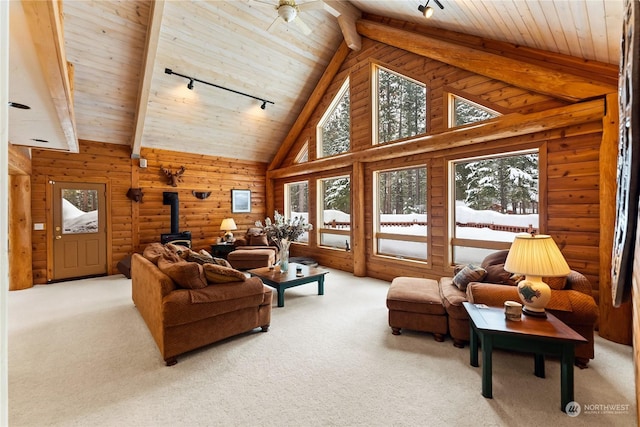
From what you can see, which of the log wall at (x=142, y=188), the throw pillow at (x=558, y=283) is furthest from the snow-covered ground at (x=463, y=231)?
the log wall at (x=142, y=188)

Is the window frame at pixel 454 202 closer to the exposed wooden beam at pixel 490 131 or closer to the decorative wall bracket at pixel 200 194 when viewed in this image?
the exposed wooden beam at pixel 490 131

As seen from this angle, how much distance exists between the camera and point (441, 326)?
114 inches

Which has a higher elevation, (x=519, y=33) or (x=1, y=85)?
(x=519, y=33)

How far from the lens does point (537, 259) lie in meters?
2.15

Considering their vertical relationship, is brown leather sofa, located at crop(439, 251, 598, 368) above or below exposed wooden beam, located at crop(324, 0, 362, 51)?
below

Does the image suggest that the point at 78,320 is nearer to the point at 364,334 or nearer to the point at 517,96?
the point at 364,334

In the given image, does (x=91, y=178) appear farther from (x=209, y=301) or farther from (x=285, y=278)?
(x=209, y=301)

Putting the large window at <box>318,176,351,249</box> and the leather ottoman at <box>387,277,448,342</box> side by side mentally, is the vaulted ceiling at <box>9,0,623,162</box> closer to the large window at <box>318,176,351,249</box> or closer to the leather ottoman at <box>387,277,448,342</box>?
the large window at <box>318,176,351,249</box>

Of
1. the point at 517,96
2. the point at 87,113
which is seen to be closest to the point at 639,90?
the point at 517,96

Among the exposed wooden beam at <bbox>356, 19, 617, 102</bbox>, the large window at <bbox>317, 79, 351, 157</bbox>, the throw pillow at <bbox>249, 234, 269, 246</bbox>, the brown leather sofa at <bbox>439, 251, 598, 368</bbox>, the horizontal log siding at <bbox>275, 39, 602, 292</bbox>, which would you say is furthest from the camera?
the throw pillow at <bbox>249, 234, 269, 246</bbox>

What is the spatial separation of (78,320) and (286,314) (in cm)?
268

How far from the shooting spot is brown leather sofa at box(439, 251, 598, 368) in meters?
2.43
